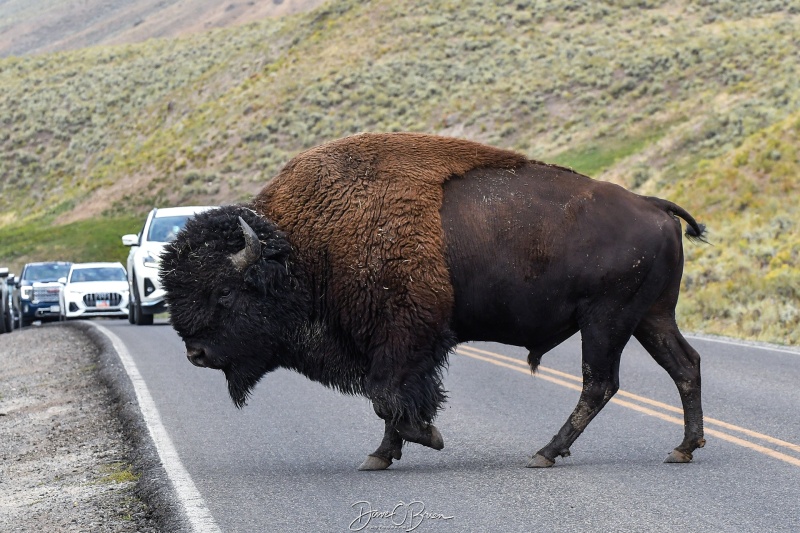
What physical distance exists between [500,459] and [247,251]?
2156 millimetres

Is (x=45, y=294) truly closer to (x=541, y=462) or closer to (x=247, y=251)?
(x=247, y=251)

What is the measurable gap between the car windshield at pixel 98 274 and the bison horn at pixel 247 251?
20257mm

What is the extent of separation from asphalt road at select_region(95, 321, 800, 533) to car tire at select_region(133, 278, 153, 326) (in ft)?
30.9

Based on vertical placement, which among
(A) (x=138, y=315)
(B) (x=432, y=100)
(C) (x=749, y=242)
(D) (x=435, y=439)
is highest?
(D) (x=435, y=439)

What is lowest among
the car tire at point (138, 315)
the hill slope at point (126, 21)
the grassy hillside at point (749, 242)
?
the hill slope at point (126, 21)

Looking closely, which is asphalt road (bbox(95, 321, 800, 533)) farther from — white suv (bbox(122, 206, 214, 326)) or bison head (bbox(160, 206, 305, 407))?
white suv (bbox(122, 206, 214, 326))

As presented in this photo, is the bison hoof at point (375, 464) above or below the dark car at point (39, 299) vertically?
above

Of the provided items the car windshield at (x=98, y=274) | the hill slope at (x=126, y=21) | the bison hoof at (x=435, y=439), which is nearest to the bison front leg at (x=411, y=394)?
the bison hoof at (x=435, y=439)

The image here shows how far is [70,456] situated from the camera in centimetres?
889

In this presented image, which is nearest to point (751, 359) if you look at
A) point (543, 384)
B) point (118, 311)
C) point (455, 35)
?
point (543, 384)
